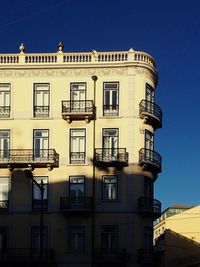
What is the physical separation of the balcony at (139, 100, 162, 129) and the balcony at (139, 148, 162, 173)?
7.70ft

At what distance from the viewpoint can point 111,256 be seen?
164 feet

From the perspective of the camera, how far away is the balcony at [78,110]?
171 ft

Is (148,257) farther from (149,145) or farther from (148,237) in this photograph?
(149,145)

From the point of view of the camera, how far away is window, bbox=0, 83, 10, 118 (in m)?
53.6

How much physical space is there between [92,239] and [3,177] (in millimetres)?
8234

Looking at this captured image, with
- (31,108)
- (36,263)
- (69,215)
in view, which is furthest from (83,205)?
(31,108)

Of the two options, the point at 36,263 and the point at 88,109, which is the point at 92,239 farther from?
the point at 88,109

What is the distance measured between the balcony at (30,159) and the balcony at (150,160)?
6328mm

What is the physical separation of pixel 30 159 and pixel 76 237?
6680mm

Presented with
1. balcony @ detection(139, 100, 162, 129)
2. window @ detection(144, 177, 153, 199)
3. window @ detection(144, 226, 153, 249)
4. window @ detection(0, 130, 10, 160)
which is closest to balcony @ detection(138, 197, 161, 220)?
window @ detection(144, 177, 153, 199)

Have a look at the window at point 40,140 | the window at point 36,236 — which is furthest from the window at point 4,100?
the window at point 36,236

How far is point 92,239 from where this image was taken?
1988 inches

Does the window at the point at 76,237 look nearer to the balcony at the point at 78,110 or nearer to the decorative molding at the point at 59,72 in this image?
the balcony at the point at 78,110

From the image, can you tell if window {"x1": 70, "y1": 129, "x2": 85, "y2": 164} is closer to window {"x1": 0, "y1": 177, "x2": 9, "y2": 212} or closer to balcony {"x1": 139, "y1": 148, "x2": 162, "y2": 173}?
balcony {"x1": 139, "y1": 148, "x2": 162, "y2": 173}
